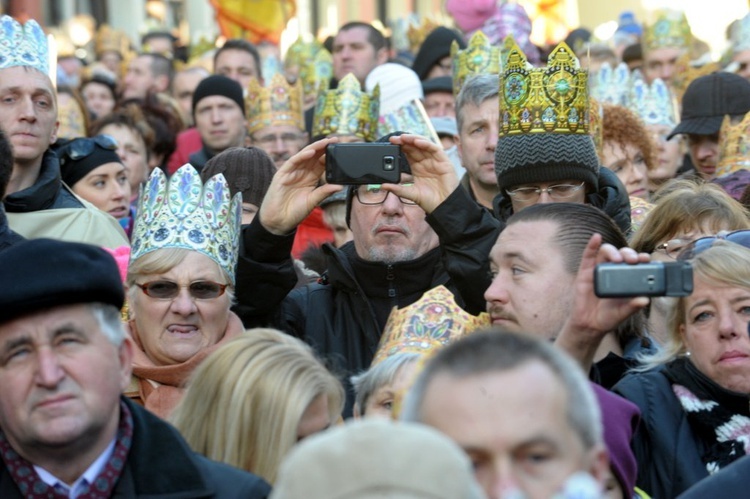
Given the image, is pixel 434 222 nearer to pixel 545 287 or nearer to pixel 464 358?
pixel 545 287

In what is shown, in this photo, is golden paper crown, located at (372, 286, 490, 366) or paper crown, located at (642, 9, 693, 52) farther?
paper crown, located at (642, 9, 693, 52)

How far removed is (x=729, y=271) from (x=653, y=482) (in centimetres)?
71

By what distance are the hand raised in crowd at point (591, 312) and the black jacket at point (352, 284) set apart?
4.20 feet

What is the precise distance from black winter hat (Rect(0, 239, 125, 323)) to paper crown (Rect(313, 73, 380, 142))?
5.17m

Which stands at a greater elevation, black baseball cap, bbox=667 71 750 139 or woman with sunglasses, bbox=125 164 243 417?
black baseball cap, bbox=667 71 750 139

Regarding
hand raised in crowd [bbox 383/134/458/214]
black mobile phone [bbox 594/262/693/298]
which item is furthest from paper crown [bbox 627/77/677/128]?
black mobile phone [bbox 594/262/693/298]

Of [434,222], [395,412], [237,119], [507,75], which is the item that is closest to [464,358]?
[395,412]

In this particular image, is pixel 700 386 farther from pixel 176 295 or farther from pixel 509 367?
pixel 509 367

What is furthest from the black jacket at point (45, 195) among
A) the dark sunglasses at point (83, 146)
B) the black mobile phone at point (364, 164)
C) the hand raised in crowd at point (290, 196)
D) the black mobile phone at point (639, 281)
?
the black mobile phone at point (639, 281)

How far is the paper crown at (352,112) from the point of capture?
934 centimetres

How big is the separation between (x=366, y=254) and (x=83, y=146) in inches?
94.0

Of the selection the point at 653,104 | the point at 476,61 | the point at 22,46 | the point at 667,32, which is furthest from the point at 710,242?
the point at 667,32

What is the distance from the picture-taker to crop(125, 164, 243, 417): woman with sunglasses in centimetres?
601

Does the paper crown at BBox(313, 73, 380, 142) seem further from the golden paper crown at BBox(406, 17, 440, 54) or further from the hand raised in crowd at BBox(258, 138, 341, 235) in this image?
the golden paper crown at BBox(406, 17, 440, 54)
